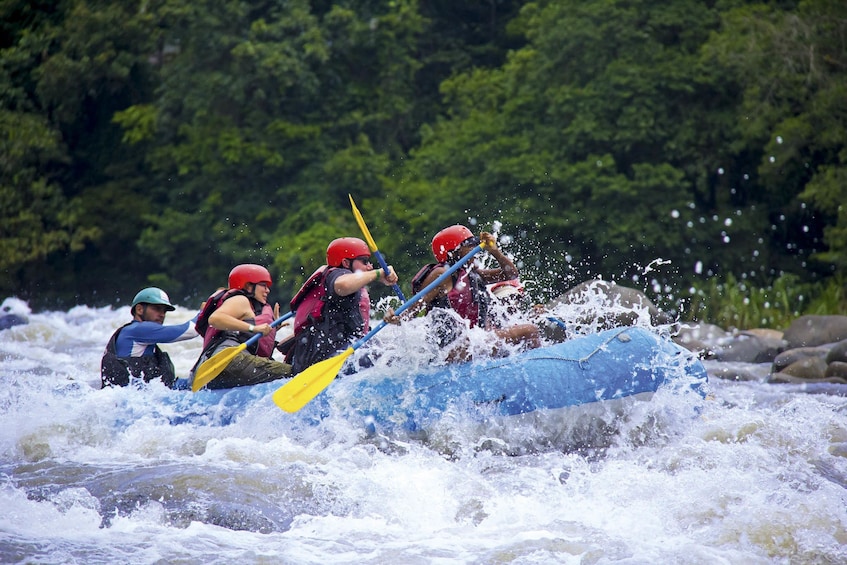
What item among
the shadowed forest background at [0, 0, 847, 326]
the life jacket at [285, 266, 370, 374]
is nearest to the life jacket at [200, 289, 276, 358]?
the life jacket at [285, 266, 370, 374]

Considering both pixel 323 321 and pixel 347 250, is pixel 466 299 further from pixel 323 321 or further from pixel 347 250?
pixel 323 321

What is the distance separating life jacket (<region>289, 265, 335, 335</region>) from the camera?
6387mm

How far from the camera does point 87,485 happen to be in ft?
17.7

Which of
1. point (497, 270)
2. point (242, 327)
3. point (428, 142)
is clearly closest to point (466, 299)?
point (497, 270)

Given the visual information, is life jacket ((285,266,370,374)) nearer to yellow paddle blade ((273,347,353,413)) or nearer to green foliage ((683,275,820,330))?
yellow paddle blade ((273,347,353,413))

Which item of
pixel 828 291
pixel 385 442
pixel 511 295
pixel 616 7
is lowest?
pixel 828 291

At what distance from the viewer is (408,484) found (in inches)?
212

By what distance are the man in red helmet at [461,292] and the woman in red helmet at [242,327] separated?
1.08 m

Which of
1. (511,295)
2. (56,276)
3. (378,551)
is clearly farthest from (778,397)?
(56,276)

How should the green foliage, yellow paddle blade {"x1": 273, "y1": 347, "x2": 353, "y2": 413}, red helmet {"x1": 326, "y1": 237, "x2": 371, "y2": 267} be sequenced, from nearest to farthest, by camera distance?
yellow paddle blade {"x1": 273, "y1": 347, "x2": 353, "y2": 413} → red helmet {"x1": 326, "y1": 237, "x2": 371, "y2": 267} → the green foliage

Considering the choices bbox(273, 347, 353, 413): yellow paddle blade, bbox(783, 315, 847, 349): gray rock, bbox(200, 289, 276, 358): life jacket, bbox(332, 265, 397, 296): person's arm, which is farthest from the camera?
bbox(783, 315, 847, 349): gray rock

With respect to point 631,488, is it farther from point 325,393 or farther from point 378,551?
point 325,393

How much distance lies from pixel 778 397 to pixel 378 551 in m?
5.51

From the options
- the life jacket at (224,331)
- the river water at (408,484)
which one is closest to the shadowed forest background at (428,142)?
the life jacket at (224,331)
